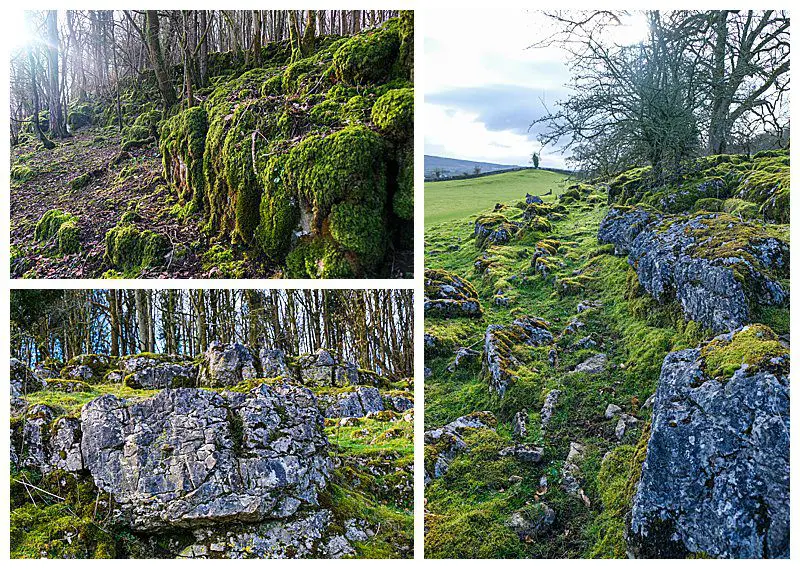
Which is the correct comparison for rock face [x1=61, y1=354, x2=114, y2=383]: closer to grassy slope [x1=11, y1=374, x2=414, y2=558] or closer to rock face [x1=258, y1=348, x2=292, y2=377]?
grassy slope [x1=11, y1=374, x2=414, y2=558]

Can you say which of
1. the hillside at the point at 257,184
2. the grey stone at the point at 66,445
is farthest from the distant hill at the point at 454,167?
the grey stone at the point at 66,445

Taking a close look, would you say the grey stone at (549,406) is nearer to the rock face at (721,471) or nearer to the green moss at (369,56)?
the rock face at (721,471)

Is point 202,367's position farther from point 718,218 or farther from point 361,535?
point 718,218

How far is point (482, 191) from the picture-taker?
6.52 m

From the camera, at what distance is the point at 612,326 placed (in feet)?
16.4

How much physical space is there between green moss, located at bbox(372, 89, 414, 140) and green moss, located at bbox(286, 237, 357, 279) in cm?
85

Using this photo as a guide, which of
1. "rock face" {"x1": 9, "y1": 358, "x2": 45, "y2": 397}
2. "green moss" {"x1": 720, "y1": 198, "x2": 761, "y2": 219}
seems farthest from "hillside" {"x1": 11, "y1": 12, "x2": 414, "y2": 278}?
"green moss" {"x1": 720, "y1": 198, "x2": 761, "y2": 219}

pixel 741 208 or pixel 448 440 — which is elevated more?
pixel 741 208

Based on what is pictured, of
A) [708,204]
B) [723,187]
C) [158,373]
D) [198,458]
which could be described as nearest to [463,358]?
[198,458]

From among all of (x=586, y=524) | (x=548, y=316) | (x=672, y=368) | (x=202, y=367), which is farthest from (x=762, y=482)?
(x=202, y=367)

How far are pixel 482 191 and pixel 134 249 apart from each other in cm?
425

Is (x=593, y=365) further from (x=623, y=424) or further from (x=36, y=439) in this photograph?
(x=36, y=439)

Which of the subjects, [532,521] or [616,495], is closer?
[616,495]

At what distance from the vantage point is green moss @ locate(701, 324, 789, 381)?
3388 millimetres
